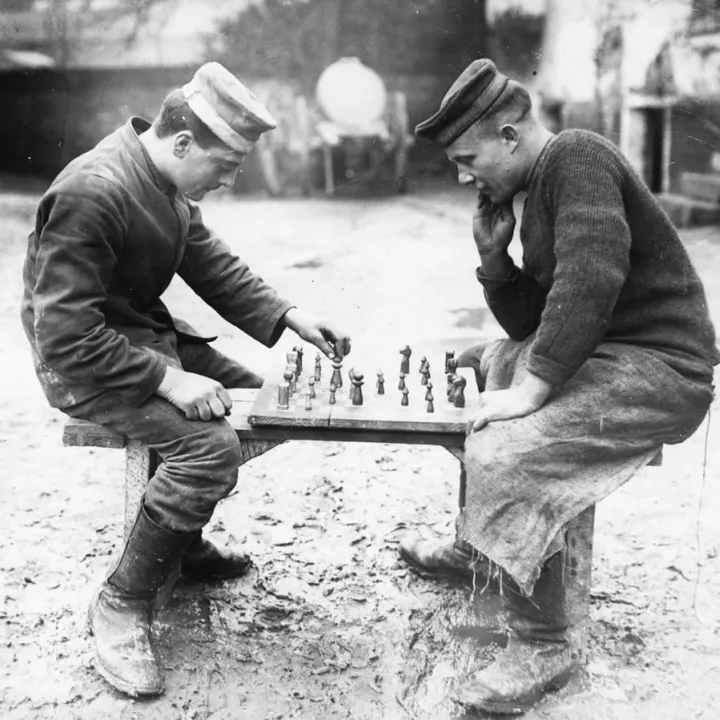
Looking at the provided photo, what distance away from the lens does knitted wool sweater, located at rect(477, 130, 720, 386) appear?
9.11 feet

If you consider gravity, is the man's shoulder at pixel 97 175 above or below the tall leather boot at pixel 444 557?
above

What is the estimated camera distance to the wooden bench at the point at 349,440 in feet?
10.2

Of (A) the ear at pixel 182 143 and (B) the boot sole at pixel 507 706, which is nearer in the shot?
(B) the boot sole at pixel 507 706

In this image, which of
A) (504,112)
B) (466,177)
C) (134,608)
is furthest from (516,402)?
(134,608)


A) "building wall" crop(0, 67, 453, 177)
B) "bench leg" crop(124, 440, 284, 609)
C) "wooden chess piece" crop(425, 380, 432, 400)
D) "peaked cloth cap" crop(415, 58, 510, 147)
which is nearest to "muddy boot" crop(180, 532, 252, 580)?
"bench leg" crop(124, 440, 284, 609)

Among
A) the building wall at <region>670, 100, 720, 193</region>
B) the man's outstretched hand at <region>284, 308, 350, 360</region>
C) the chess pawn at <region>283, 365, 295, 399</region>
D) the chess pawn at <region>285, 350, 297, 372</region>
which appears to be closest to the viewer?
the chess pawn at <region>283, 365, 295, 399</region>

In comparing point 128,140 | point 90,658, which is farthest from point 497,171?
point 90,658

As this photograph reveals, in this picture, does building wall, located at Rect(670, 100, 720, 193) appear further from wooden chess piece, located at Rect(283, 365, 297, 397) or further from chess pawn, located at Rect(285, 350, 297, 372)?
wooden chess piece, located at Rect(283, 365, 297, 397)

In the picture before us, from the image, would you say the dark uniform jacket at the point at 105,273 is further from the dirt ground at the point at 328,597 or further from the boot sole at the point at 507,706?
the boot sole at the point at 507,706

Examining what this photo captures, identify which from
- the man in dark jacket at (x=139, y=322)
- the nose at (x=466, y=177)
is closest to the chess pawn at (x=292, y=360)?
the man in dark jacket at (x=139, y=322)

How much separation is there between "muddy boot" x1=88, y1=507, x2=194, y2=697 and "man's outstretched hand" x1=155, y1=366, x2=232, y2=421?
37 centimetres

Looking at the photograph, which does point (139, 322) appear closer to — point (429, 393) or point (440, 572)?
point (429, 393)

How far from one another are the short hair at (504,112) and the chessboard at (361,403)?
0.87 metres

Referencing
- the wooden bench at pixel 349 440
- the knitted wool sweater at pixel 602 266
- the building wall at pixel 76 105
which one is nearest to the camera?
the knitted wool sweater at pixel 602 266
